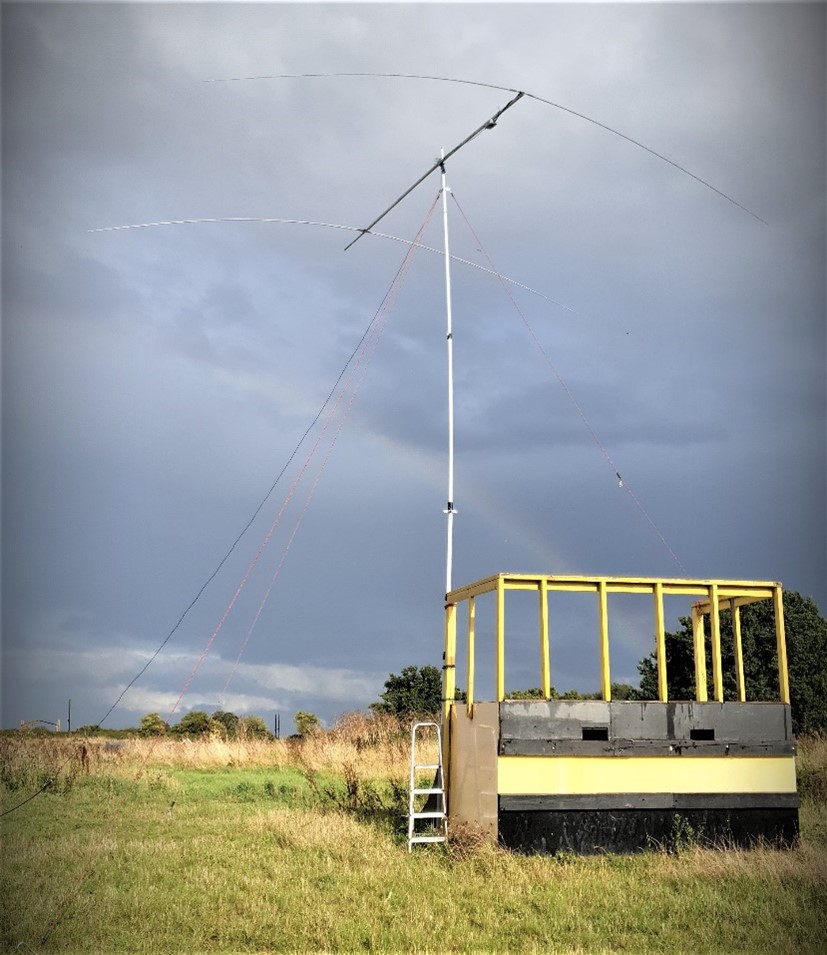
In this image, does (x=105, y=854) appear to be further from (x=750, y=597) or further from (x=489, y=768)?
(x=750, y=597)

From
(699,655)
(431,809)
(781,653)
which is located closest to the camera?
(781,653)

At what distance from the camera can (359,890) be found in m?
9.69

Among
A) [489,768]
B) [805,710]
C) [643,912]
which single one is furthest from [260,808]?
[805,710]

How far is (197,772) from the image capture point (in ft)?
75.0

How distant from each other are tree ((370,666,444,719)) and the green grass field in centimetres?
2117

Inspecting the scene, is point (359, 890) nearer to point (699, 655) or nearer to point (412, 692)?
point (699, 655)

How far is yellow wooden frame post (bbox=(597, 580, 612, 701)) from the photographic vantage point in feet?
38.6

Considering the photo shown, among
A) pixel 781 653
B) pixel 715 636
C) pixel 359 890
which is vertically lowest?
pixel 359 890

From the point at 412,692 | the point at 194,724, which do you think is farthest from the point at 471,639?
the point at 194,724

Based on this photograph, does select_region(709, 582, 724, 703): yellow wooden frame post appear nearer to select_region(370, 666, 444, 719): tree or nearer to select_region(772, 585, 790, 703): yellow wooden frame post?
select_region(772, 585, 790, 703): yellow wooden frame post

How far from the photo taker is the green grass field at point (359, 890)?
8133mm

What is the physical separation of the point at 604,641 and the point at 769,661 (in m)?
20.8

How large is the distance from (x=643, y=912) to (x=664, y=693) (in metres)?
3.67

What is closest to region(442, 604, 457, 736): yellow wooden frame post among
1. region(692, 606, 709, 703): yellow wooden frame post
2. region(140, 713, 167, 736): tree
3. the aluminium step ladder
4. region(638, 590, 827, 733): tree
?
the aluminium step ladder
